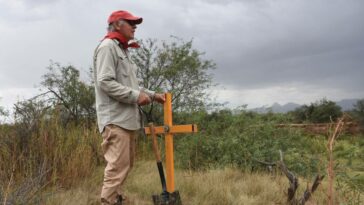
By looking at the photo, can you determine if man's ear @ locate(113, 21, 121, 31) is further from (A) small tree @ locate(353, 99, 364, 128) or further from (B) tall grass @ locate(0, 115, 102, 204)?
(A) small tree @ locate(353, 99, 364, 128)

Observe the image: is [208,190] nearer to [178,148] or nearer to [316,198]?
[316,198]

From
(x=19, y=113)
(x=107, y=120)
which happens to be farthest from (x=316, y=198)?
(x=19, y=113)

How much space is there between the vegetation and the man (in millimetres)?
676

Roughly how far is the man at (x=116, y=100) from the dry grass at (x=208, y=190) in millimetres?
935

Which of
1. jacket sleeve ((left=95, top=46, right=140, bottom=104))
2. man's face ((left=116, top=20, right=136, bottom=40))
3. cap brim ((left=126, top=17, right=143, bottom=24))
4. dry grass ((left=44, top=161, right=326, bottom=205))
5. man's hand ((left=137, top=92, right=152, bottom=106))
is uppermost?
cap brim ((left=126, top=17, right=143, bottom=24))

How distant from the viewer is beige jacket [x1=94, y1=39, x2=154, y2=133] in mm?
4059

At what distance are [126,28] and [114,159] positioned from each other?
1.24 meters

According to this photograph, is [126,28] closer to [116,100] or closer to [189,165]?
[116,100]

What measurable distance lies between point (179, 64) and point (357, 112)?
593 centimetres

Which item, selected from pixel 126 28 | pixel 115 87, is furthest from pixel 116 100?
pixel 126 28

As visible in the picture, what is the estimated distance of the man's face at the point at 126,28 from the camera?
430cm

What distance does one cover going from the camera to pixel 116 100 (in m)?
4.18

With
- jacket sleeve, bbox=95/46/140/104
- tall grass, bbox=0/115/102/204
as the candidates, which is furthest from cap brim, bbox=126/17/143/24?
tall grass, bbox=0/115/102/204

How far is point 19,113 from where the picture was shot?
616cm
